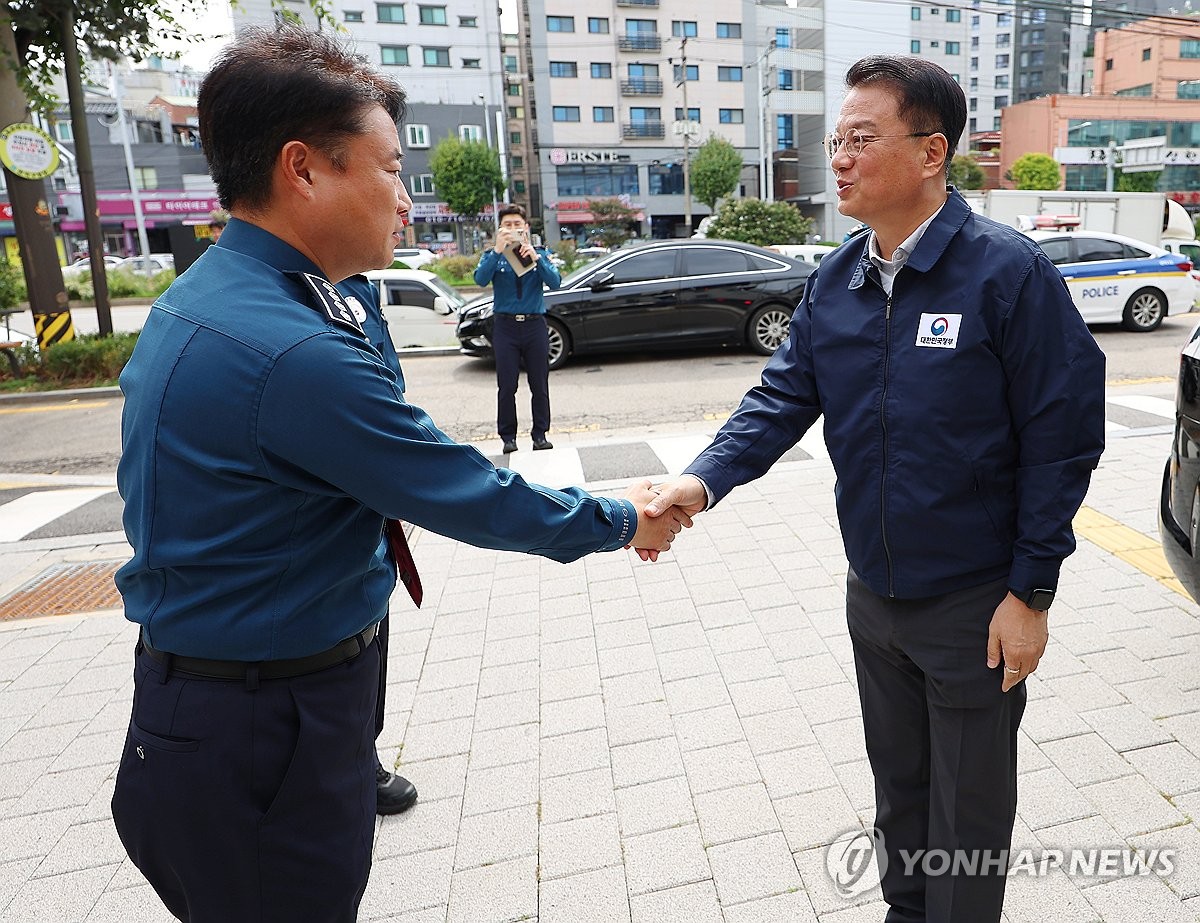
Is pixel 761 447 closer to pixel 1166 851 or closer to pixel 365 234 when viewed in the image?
pixel 365 234

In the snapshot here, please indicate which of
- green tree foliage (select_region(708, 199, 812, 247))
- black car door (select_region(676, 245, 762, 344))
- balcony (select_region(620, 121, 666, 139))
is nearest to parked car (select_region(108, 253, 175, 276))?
green tree foliage (select_region(708, 199, 812, 247))

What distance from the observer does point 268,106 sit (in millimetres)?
1458

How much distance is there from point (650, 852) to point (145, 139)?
2232 inches

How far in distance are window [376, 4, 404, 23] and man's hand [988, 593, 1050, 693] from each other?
55.3 meters

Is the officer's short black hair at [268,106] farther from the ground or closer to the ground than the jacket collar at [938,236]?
farther from the ground

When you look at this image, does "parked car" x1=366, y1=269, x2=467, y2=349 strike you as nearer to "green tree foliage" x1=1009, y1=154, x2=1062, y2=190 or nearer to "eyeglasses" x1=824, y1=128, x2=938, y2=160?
"eyeglasses" x1=824, y1=128, x2=938, y2=160

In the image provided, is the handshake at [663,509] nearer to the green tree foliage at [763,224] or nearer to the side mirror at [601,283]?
the side mirror at [601,283]

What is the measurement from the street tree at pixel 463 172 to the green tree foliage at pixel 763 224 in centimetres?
2456

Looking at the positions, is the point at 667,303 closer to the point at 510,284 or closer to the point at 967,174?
the point at 510,284

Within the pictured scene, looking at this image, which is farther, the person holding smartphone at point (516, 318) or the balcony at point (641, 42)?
the balcony at point (641, 42)

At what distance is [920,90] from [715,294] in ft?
32.3

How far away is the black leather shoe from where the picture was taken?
9.09 ft

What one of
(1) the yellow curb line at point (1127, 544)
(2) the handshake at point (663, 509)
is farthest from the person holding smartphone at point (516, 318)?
(2) the handshake at point (663, 509)

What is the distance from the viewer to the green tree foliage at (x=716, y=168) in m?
48.7
